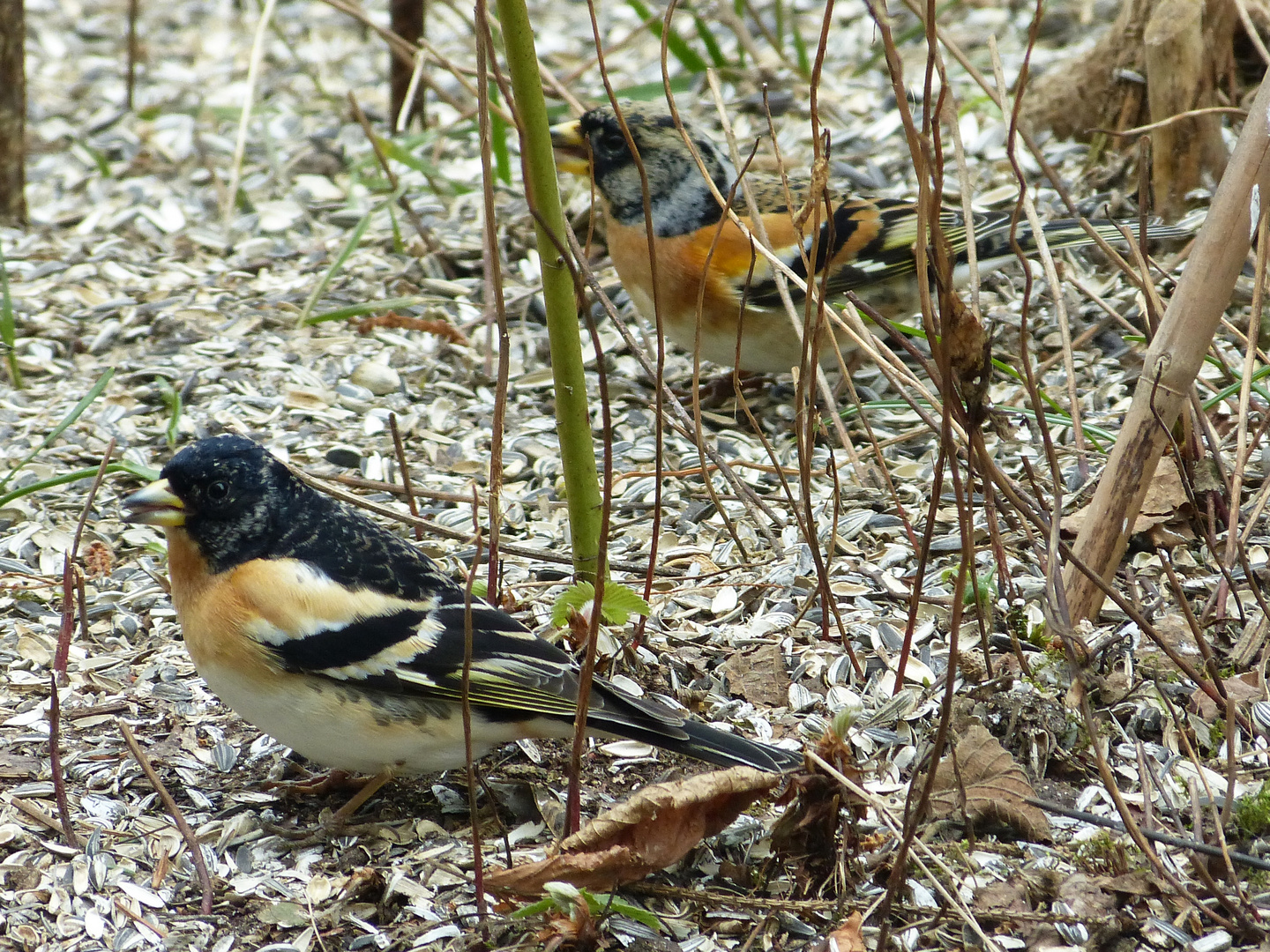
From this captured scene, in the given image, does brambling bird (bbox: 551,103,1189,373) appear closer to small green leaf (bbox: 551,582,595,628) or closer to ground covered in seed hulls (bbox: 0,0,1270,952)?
ground covered in seed hulls (bbox: 0,0,1270,952)

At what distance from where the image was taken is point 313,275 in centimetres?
478

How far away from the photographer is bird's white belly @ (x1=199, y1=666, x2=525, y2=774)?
251 cm

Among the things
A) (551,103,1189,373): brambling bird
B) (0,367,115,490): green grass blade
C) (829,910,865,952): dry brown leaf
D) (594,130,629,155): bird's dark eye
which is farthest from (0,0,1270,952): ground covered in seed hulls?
(594,130,629,155): bird's dark eye

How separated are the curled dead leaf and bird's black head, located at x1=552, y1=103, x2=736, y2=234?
2326mm

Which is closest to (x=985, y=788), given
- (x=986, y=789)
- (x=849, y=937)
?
(x=986, y=789)

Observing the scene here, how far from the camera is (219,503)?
267 cm

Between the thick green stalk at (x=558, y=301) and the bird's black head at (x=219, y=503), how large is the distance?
575 millimetres

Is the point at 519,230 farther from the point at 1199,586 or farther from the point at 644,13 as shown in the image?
the point at 1199,586

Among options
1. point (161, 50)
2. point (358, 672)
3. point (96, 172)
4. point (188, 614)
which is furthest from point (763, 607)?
point (161, 50)

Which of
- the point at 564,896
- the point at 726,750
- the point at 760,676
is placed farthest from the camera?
the point at 760,676

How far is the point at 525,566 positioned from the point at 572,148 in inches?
66.9

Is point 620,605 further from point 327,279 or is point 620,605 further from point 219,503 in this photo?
point 327,279

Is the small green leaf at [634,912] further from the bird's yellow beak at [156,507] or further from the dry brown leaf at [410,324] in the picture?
the dry brown leaf at [410,324]

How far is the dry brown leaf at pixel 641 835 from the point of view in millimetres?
2174
